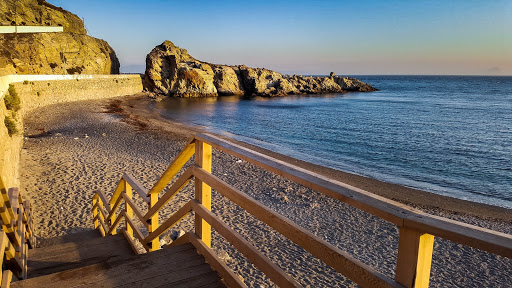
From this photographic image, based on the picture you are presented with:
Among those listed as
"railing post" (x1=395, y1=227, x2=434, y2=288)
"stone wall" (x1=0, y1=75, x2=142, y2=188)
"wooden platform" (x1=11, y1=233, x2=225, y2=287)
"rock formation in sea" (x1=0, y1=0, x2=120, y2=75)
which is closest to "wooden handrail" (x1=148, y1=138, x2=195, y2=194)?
"wooden platform" (x1=11, y1=233, x2=225, y2=287)

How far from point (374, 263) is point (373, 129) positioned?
23129 millimetres

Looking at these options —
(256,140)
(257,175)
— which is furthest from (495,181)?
(256,140)

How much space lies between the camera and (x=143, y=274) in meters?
2.54

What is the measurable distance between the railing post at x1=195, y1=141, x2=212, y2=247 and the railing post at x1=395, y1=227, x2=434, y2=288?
153 cm

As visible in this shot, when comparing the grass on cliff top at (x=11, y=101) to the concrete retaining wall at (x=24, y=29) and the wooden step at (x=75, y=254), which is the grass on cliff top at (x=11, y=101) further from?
the concrete retaining wall at (x=24, y=29)

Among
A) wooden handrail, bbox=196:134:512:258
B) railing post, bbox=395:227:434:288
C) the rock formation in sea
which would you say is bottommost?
railing post, bbox=395:227:434:288

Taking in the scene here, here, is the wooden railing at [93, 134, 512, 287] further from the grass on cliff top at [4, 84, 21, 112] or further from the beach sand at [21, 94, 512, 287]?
the grass on cliff top at [4, 84, 21, 112]

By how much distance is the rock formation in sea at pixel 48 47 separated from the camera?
128ft

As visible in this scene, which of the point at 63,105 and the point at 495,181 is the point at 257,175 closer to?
the point at 495,181

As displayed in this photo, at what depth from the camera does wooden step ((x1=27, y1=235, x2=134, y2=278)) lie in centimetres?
360

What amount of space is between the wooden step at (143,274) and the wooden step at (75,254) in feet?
2.93

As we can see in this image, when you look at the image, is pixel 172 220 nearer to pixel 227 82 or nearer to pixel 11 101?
pixel 11 101

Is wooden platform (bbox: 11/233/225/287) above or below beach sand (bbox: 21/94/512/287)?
above

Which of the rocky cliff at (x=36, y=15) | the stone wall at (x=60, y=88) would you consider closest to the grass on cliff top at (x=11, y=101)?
the stone wall at (x=60, y=88)
